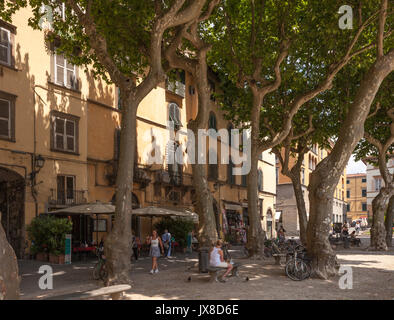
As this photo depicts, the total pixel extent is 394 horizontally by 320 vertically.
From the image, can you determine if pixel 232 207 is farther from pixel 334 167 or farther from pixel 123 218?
pixel 123 218

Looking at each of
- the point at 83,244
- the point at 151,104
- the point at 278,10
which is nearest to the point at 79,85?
the point at 151,104

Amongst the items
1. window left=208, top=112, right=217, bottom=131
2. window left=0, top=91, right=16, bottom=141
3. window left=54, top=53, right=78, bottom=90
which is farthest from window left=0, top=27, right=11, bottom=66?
Answer: window left=208, top=112, right=217, bottom=131

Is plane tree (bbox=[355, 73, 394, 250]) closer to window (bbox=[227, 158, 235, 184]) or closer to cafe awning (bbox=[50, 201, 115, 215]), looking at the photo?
window (bbox=[227, 158, 235, 184])

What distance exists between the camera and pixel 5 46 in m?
18.9

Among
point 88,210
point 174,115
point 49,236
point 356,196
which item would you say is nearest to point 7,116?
point 88,210

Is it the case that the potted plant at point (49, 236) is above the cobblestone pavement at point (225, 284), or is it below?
above

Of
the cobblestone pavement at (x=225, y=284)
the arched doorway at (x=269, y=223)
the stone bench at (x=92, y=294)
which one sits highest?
the stone bench at (x=92, y=294)

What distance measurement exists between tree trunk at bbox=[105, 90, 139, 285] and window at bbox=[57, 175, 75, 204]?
886cm

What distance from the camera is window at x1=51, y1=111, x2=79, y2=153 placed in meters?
20.7

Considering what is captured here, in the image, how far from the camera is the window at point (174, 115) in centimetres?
2875

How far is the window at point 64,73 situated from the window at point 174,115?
26.1 feet

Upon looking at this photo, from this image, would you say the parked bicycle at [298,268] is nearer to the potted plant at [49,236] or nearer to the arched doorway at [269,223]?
the potted plant at [49,236]

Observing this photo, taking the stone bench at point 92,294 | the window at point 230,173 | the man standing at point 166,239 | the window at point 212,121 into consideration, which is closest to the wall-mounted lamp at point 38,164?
the man standing at point 166,239
